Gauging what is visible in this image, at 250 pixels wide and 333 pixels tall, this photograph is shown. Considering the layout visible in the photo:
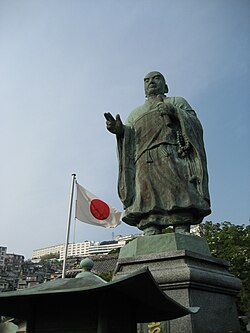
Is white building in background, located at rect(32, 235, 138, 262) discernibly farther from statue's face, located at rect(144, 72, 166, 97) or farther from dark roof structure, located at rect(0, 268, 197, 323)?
dark roof structure, located at rect(0, 268, 197, 323)

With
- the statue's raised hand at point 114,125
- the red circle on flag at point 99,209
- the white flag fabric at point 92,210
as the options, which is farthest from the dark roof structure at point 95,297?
the red circle on flag at point 99,209

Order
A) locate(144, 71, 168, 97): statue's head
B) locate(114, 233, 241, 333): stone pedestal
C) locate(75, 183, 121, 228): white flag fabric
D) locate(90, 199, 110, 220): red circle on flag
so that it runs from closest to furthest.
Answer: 1. locate(114, 233, 241, 333): stone pedestal
2. locate(144, 71, 168, 97): statue's head
3. locate(75, 183, 121, 228): white flag fabric
4. locate(90, 199, 110, 220): red circle on flag

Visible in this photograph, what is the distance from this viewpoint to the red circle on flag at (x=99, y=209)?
42.6 feet

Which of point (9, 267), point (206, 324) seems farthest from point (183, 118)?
point (9, 267)

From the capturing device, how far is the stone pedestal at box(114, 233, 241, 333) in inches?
192

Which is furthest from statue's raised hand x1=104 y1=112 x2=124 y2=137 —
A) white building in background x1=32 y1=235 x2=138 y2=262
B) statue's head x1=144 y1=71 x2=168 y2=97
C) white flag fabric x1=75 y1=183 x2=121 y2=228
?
white building in background x1=32 y1=235 x2=138 y2=262

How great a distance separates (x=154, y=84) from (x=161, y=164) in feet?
5.67

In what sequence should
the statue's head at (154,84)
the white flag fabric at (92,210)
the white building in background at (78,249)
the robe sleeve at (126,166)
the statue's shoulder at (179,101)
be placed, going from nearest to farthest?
1. the robe sleeve at (126,166)
2. the statue's shoulder at (179,101)
3. the statue's head at (154,84)
4. the white flag fabric at (92,210)
5. the white building in background at (78,249)

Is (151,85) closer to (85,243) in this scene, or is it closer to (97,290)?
(97,290)

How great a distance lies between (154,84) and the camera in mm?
7230

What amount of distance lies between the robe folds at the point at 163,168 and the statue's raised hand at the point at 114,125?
0.41ft

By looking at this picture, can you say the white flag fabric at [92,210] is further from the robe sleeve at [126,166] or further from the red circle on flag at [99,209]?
the robe sleeve at [126,166]

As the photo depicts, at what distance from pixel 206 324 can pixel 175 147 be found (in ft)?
9.40

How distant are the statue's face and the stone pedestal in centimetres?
285
